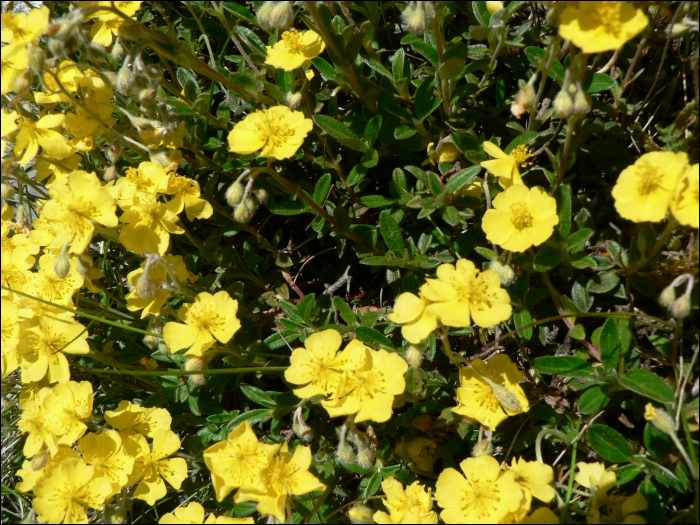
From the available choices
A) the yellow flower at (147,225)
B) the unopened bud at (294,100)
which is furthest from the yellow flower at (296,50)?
the yellow flower at (147,225)

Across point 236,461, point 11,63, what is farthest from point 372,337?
point 11,63

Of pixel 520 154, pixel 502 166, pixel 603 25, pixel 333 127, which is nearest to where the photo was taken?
pixel 603 25

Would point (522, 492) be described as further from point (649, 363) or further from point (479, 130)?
point (479, 130)

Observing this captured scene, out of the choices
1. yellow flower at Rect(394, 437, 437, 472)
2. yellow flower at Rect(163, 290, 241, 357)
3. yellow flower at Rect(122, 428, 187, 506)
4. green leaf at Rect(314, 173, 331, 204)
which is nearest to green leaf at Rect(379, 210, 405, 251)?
green leaf at Rect(314, 173, 331, 204)

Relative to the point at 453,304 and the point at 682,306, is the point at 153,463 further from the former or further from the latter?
the point at 682,306

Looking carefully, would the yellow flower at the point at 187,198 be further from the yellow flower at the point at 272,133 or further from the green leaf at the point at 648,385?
the green leaf at the point at 648,385

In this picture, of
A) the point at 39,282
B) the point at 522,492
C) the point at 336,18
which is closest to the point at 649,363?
the point at 522,492

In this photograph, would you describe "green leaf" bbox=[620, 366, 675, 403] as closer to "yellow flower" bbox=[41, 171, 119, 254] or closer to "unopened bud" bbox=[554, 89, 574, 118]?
"unopened bud" bbox=[554, 89, 574, 118]
